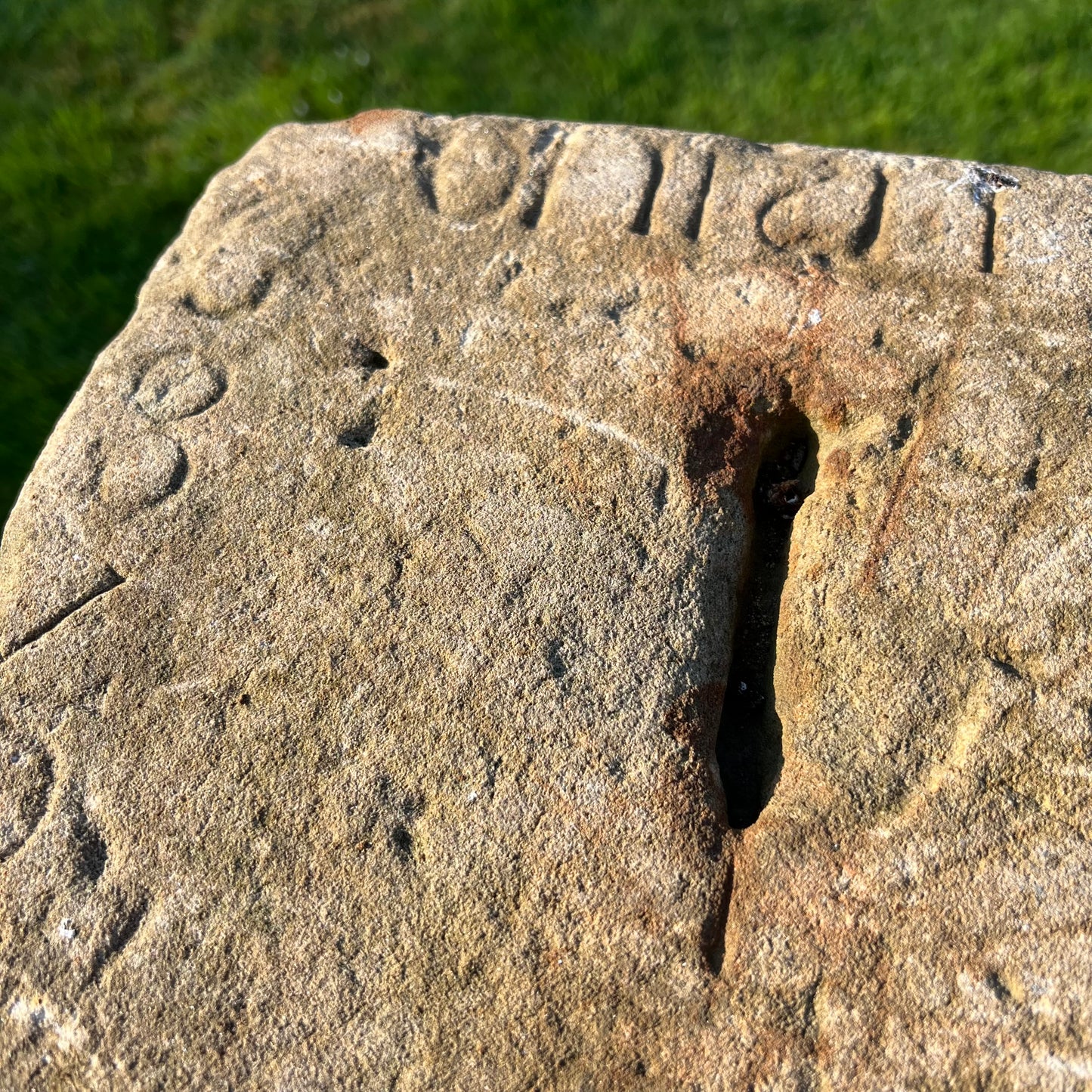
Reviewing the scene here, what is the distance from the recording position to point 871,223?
6.36 ft

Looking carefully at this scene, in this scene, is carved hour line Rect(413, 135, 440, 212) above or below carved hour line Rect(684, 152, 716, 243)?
above

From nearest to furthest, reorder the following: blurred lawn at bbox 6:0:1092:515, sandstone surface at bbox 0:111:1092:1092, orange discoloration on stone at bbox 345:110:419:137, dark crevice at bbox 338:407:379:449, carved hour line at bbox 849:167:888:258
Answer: sandstone surface at bbox 0:111:1092:1092, dark crevice at bbox 338:407:379:449, carved hour line at bbox 849:167:888:258, orange discoloration on stone at bbox 345:110:419:137, blurred lawn at bbox 6:0:1092:515

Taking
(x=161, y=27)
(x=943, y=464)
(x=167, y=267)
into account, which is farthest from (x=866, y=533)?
(x=161, y=27)

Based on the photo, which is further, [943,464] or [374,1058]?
[943,464]

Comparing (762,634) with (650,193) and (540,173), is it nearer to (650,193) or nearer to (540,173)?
(650,193)

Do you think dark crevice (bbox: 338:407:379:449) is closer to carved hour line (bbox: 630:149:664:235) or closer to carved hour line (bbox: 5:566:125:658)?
carved hour line (bbox: 5:566:125:658)

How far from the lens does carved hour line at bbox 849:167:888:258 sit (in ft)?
6.28

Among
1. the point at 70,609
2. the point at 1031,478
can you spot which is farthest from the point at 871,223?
the point at 70,609

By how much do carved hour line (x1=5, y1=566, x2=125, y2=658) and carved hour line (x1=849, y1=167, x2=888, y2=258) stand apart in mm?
1271

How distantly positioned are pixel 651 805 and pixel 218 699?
61cm

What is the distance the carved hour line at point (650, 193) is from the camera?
1979 millimetres

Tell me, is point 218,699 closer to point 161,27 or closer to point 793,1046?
point 793,1046

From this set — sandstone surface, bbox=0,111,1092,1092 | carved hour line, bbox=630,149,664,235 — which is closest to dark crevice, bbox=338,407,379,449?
sandstone surface, bbox=0,111,1092,1092

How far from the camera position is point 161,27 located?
12.1 ft
